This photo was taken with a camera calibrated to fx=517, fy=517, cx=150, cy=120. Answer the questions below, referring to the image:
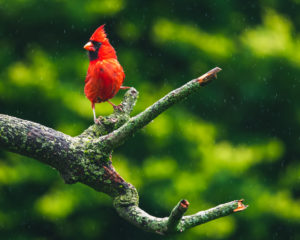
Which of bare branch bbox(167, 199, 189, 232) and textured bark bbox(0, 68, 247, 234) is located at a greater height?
textured bark bbox(0, 68, 247, 234)

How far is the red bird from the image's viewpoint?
7.84 ft

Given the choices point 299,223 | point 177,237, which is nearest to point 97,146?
point 177,237

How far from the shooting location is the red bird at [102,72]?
2389 mm

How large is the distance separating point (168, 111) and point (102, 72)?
13.6ft

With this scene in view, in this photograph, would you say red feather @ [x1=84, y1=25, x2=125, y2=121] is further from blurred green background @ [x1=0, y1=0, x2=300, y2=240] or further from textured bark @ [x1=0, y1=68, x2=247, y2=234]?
blurred green background @ [x1=0, y1=0, x2=300, y2=240]

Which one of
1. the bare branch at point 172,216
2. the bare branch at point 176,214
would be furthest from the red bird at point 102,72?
the bare branch at point 176,214

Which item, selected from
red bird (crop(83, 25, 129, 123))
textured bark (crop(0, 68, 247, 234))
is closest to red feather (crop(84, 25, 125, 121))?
red bird (crop(83, 25, 129, 123))

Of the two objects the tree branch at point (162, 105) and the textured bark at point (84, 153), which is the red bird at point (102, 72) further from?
the tree branch at point (162, 105)

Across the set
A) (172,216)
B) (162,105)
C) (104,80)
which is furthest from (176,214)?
(104,80)

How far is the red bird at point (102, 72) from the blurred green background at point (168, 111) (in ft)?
10.8

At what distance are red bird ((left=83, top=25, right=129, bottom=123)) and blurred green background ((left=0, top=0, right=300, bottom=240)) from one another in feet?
10.8

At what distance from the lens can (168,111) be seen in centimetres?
652

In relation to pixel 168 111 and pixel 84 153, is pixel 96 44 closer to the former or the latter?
pixel 84 153

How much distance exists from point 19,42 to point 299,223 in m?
4.53
